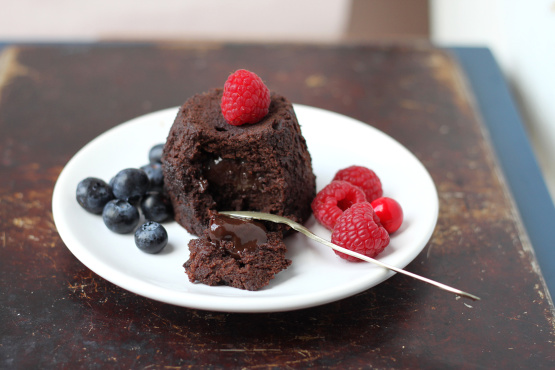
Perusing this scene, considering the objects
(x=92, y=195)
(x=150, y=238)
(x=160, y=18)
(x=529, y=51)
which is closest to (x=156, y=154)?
(x=92, y=195)

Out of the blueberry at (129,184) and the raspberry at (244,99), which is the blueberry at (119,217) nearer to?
the blueberry at (129,184)

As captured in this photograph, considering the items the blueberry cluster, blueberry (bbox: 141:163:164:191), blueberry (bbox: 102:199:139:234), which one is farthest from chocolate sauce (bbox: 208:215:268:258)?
blueberry (bbox: 141:163:164:191)

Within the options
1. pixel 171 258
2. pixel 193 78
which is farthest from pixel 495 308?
pixel 193 78

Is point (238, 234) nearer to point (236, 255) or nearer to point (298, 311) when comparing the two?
point (236, 255)

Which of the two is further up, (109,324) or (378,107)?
(378,107)

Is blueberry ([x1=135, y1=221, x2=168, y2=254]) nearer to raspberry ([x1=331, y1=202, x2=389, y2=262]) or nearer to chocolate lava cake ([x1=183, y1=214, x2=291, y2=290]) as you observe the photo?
chocolate lava cake ([x1=183, y1=214, x2=291, y2=290])

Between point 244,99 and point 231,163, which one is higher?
point 244,99

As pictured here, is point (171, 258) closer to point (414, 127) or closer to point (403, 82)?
point (414, 127)
